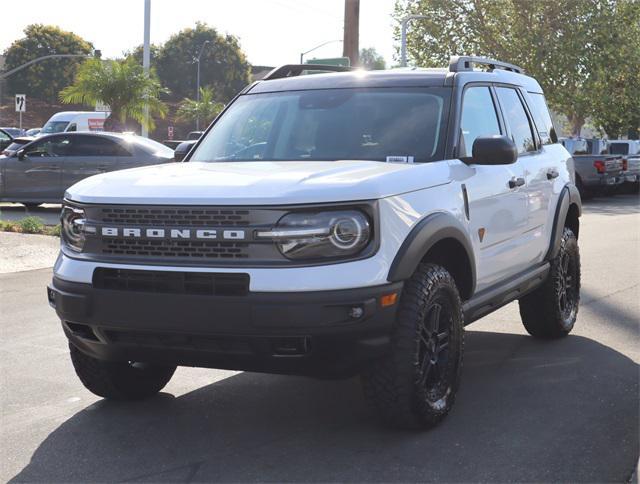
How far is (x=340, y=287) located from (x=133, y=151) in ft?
45.1

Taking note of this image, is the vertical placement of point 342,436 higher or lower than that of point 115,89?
lower

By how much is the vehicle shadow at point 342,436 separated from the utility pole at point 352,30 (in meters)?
14.9

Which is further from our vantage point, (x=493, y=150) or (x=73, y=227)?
(x=493, y=150)

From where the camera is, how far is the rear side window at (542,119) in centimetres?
711

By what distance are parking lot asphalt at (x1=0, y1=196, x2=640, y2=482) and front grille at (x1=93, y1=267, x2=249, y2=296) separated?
2.59 ft

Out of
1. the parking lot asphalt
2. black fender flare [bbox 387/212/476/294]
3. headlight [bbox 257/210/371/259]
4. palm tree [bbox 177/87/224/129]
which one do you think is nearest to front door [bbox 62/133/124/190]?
the parking lot asphalt

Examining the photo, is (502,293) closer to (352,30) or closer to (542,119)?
(542,119)

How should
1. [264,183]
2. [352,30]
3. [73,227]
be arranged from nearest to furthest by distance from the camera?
[264,183]
[73,227]
[352,30]

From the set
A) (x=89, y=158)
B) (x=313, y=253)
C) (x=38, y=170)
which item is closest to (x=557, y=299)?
(x=313, y=253)

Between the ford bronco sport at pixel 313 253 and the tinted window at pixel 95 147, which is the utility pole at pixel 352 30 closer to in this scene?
→ the tinted window at pixel 95 147

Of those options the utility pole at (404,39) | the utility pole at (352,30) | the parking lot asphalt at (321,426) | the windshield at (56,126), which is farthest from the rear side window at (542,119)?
the windshield at (56,126)

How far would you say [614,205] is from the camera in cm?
2414

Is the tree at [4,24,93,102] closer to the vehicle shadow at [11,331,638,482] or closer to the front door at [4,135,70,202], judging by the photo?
the front door at [4,135,70,202]

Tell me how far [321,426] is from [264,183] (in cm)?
135
